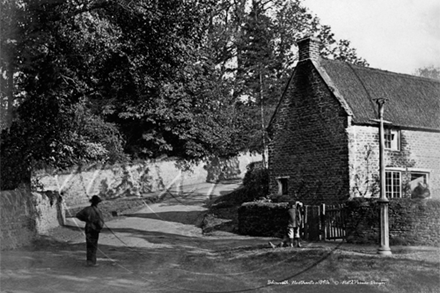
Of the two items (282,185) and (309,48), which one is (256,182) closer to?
(282,185)

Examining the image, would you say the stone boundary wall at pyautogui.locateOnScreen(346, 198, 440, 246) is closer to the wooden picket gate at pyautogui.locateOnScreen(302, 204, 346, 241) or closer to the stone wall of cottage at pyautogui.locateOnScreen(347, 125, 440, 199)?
the wooden picket gate at pyautogui.locateOnScreen(302, 204, 346, 241)

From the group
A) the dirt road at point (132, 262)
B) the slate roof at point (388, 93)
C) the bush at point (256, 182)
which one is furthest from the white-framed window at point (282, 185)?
the dirt road at point (132, 262)

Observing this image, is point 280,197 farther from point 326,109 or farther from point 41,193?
point 41,193

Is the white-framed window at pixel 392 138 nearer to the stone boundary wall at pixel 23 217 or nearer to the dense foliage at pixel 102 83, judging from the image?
the dense foliage at pixel 102 83

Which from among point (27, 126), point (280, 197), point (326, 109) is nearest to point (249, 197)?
point (280, 197)

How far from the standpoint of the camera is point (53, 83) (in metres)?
13.9

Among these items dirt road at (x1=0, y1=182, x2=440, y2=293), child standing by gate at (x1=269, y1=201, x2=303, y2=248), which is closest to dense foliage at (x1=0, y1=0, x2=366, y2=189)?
dirt road at (x1=0, y1=182, x2=440, y2=293)

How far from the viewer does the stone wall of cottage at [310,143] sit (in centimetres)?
2370

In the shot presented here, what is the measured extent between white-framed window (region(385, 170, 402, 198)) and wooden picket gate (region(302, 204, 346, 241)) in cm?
522

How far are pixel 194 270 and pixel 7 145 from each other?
6.49 m

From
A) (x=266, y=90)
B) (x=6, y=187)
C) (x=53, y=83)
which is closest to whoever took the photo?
(x=53, y=83)

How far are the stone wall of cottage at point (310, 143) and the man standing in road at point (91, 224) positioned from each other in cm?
1407

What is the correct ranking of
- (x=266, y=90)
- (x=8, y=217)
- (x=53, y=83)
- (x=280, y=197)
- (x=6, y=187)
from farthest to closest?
(x=266, y=90) → (x=280, y=197) → (x=6, y=187) → (x=8, y=217) → (x=53, y=83)

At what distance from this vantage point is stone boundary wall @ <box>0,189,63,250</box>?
598 inches
